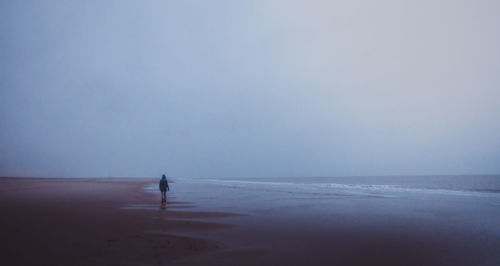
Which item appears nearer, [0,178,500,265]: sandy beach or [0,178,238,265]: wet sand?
[0,178,238,265]: wet sand

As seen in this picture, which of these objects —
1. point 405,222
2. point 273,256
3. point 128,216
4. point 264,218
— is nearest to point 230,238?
point 273,256

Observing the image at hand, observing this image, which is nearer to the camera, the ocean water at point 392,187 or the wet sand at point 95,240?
the wet sand at point 95,240

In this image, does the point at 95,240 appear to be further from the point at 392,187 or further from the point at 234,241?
the point at 392,187

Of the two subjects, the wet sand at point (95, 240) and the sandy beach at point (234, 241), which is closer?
the wet sand at point (95, 240)

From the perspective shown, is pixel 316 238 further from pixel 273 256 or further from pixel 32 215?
pixel 32 215

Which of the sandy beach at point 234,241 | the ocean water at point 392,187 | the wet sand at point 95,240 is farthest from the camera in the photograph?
the ocean water at point 392,187

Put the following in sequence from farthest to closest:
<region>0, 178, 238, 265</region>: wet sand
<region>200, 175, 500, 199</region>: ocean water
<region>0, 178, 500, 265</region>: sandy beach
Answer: <region>200, 175, 500, 199</region>: ocean water → <region>0, 178, 500, 265</region>: sandy beach → <region>0, 178, 238, 265</region>: wet sand

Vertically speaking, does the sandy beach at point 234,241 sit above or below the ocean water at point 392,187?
above

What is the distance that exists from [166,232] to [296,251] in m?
4.38

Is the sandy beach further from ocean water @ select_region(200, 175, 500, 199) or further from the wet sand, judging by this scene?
ocean water @ select_region(200, 175, 500, 199)

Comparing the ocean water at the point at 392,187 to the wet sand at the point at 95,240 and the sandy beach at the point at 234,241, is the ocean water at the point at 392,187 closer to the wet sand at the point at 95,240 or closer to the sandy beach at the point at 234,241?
the sandy beach at the point at 234,241

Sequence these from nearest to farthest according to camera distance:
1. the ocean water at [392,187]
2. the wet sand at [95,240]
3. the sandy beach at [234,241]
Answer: the wet sand at [95,240]
the sandy beach at [234,241]
the ocean water at [392,187]

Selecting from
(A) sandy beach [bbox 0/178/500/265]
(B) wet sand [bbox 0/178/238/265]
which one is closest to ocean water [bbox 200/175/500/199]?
(A) sandy beach [bbox 0/178/500/265]

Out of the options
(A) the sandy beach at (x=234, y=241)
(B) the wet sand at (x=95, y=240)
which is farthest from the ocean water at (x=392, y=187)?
(B) the wet sand at (x=95, y=240)
